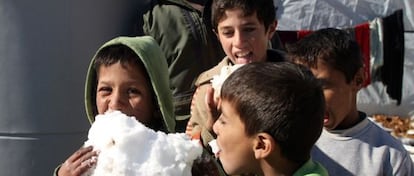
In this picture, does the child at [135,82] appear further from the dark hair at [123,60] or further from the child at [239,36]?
the child at [239,36]

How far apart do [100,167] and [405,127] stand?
8.02 m

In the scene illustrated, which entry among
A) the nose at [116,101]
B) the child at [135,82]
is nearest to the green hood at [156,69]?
the child at [135,82]

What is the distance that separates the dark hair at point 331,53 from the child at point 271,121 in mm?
674

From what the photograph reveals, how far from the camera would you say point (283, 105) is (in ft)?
7.50

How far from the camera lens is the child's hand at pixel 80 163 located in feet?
7.75

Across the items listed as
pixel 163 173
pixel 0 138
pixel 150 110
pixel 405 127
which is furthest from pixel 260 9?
pixel 405 127

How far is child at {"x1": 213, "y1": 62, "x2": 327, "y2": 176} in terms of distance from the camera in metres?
2.30

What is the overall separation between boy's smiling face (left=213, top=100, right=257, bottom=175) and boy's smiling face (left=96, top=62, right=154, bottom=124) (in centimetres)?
43

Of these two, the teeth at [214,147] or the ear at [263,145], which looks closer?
the ear at [263,145]

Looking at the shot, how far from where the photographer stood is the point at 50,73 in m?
4.00

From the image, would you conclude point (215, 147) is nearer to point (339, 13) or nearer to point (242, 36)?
point (242, 36)

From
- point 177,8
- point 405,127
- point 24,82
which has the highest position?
point 177,8

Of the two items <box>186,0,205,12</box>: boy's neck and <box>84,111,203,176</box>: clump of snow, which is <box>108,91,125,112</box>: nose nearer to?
<box>84,111,203,176</box>: clump of snow

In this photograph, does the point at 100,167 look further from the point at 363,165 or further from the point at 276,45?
the point at 276,45
